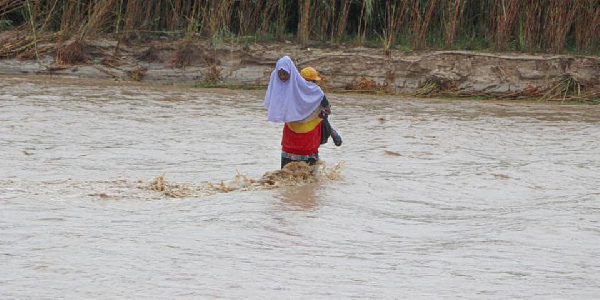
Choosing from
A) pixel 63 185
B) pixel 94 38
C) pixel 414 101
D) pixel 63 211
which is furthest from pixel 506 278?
pixel 94 38

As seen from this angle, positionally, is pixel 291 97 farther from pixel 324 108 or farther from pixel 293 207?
pixel 293 207

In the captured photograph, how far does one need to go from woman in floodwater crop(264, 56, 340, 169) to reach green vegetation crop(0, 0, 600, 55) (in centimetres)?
681

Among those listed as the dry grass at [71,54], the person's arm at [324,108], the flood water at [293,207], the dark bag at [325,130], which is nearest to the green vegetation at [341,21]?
the dry grass at [71,54]

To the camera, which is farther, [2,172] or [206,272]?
[2,172]

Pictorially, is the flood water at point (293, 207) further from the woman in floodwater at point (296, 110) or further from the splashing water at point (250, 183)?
the woman in floodwater at point (296, 110)

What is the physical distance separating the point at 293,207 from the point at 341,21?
26.6 ft

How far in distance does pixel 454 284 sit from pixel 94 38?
10.7m

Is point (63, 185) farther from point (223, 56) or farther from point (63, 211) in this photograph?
point (223, 56)

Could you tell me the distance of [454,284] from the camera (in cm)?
486

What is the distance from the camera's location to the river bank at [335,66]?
13.5 metres

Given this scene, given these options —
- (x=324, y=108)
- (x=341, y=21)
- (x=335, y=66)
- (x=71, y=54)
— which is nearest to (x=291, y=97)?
(x=324, y=108)

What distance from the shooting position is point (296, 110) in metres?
7.23

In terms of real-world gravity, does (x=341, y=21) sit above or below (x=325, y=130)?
above

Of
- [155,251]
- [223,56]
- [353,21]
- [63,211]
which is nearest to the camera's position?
[155,251]
